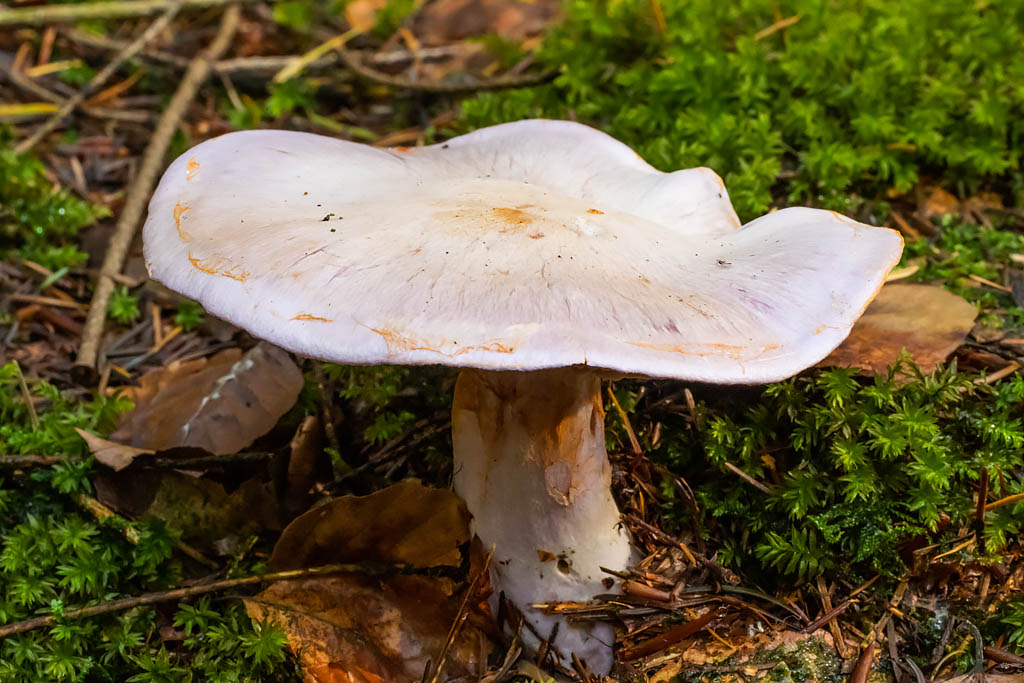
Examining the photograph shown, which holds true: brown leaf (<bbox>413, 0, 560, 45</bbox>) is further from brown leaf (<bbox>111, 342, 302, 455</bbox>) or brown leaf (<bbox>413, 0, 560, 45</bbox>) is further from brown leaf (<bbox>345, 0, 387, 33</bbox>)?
brown leaf (<bbox>111, 342, 302, 455</bbox>)

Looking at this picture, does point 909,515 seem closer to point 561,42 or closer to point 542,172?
point 542,172

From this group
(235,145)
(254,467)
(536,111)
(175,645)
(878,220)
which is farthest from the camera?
(536,111)

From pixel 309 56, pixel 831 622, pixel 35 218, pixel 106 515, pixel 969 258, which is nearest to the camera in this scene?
pixel 831 622

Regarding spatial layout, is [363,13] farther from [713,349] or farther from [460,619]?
[713,349]

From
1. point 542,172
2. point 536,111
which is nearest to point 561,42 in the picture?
point 536,111

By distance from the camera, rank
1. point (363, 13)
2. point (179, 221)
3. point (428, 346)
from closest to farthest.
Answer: point (428, 346) → point (179, 221) → point (363, 13)

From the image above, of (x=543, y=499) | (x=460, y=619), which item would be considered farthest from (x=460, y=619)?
(x=543, y=499)
